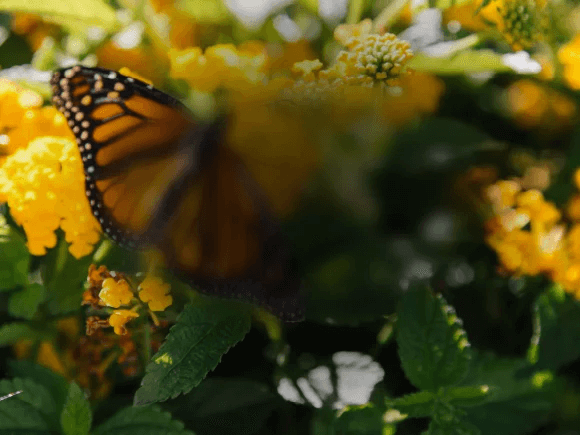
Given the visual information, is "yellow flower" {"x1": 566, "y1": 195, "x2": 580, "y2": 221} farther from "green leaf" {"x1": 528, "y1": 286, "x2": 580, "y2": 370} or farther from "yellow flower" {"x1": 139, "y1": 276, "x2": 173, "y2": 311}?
"yellow flower" {"x1": 139, "y1": 276, "x2": 173, "y2": 311}

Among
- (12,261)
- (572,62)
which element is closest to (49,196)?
(12,261)

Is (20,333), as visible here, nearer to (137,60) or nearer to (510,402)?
(137,60)

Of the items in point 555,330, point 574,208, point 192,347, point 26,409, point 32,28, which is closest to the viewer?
point 192,347

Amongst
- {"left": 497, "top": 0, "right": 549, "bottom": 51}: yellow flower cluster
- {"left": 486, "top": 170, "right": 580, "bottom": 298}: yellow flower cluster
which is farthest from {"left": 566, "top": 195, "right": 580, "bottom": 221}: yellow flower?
{"left": 497, "top": 0, "right": 549, "bottom": 51}: yellow flower cluster

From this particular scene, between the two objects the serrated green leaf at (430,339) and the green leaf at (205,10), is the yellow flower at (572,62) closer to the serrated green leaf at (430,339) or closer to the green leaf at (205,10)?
the serrated green leaf at (430,339)

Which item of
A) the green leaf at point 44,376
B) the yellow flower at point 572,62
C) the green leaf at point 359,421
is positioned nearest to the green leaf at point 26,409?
the green leaf at point 44,376

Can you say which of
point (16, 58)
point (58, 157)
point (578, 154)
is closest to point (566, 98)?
point (578, 154)
